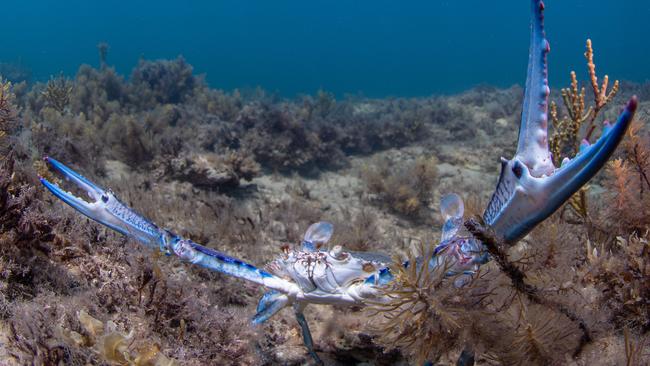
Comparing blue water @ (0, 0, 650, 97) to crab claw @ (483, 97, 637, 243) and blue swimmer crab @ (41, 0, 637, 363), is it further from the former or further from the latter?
crab claw @ (483, 97, 637, 243)

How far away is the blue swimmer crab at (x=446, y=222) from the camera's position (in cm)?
158

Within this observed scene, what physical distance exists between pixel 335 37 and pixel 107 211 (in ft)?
514

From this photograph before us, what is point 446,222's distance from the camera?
257 cm

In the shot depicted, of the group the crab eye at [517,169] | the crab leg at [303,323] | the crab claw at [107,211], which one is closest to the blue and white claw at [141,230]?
the crab claw at [107,211]

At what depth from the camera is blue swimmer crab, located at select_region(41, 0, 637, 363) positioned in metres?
1.58

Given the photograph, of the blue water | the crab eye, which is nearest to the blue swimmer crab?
the crab eye

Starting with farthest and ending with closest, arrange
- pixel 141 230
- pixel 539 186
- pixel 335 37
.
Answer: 1. pixel 335 37
2. pixel 141 230
3. pixel 539 186

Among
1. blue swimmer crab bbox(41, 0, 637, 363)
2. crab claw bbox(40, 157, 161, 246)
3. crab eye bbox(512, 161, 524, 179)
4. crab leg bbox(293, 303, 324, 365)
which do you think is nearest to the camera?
blue swimmer crab bbox(41, 0, 637, 363)

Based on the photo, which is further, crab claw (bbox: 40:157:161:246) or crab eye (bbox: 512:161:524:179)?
crab claw (bbox: 40:157:161:246)

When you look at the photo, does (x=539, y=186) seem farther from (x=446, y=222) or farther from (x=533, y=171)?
(x=446, y=222)

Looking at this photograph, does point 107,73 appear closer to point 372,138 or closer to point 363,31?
point 372,138

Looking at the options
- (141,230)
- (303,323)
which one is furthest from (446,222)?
(141,230)

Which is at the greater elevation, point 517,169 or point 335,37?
point 335,37

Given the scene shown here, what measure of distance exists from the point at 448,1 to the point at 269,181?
7210 inches
